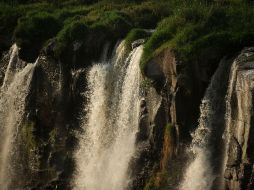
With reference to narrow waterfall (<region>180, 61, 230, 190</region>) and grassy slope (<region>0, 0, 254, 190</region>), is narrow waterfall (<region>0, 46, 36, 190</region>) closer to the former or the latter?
grassy slope (<region>0, 0, 254, 190</region>)

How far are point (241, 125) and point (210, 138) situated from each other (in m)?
1.80

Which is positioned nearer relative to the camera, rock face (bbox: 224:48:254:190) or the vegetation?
rock face (bbox: 224:48:254:190)

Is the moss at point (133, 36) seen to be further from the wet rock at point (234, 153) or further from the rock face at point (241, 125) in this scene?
the wet rock at point (234, 153)

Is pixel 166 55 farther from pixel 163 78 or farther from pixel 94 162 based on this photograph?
pixel 94 162

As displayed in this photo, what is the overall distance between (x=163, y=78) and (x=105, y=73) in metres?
3.99

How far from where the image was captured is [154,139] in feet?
74.2

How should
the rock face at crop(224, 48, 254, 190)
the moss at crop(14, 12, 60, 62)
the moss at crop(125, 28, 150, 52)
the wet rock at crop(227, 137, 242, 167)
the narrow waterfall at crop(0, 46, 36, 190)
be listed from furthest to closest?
1. the moss at crop(14, 12, 60, 62)
2. the narrow waterfall at crop(0, 46, 36, 190)
3. the moss at crop(125, 28, 150, 52)
4. the wet rock at crop(227, 137, 242, 167)
5. the rock face at crop(224, 48, 254, 190)

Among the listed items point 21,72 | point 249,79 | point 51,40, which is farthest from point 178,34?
A: point 21,72

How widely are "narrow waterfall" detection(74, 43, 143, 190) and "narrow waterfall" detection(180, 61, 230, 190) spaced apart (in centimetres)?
340

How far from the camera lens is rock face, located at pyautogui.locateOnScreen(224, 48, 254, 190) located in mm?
17984

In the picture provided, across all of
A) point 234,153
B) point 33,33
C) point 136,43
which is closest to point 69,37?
point 33,33

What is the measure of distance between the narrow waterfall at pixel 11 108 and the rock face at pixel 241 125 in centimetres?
1151

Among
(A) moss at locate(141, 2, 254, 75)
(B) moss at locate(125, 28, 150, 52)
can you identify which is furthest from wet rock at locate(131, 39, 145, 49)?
(A) moss at locate(141, 2, 254, 75)

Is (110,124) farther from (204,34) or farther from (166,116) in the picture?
(204,34)
